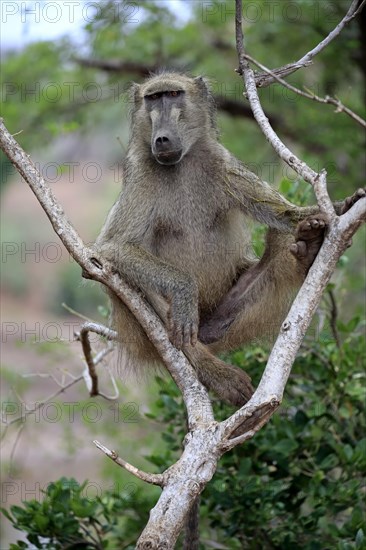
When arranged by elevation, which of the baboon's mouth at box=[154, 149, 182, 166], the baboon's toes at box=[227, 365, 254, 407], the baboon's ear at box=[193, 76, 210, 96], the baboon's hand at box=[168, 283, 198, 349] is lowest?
the baboon's toes at box=[227, 365, 254, 407]

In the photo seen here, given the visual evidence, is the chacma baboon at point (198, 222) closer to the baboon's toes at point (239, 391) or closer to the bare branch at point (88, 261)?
the baboon's toes at point (239, 391)

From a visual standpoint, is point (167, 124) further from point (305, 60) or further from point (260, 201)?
point (305, 60)

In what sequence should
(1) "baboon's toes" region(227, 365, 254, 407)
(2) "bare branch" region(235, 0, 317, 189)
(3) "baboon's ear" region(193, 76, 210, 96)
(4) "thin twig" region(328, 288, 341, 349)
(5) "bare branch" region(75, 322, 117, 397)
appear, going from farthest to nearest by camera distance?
(3) "baboon's ear" region(193, 76, 210, 96), (4) "thin twig" region(328, 288, 341, 349), (5) "bare branch" region(75, 322, 117, 397), (1) "baboon's toes" region(227, 365, 254, 407), (2) "bare branch" region(235, 0, 317, 189)

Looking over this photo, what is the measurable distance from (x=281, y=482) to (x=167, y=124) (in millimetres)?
1853

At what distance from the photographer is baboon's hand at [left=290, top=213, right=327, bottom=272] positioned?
3391 millimetres

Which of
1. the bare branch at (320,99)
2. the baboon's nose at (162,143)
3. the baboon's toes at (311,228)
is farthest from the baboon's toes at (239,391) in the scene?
the bare branch at (320,99)

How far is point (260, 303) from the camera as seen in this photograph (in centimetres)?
418

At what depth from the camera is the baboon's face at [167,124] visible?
4051 mm

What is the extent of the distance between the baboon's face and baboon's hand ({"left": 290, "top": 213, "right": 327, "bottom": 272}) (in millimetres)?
855

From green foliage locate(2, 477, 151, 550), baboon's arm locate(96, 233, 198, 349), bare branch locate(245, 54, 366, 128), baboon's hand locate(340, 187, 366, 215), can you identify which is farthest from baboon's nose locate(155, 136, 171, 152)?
green foliage locate(2, 477, 151, 550)

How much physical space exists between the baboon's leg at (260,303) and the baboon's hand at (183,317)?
468mm

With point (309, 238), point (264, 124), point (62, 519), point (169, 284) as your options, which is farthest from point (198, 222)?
point (62, 519)

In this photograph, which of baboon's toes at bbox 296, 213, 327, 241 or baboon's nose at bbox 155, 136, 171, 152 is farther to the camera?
baboon's nose at bbox 155, 136, 171, 152

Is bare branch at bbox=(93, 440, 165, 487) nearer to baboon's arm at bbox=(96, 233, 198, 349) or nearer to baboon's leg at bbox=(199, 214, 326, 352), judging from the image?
baboon's arm at bbox=(96, 233, 198, 349)
